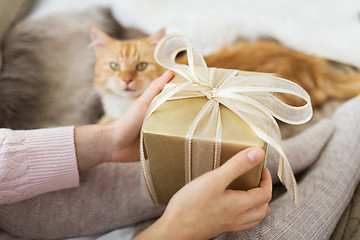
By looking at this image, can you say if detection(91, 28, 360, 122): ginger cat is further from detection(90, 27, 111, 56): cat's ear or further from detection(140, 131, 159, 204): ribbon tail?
detection(140, 131, 159, 204): ribbon tail

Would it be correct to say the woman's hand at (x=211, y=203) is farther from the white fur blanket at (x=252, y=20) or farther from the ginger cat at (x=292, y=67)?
the white fur blanket at (x=252, y=20)

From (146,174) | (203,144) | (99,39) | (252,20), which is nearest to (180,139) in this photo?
(203,144)

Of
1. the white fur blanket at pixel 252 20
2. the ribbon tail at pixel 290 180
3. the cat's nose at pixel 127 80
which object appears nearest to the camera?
the ribbon tail at pixel 290 180

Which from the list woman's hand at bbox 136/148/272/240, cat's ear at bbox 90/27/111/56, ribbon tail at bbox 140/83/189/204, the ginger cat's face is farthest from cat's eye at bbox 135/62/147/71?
woman's hand at bbox 136/148/272/240

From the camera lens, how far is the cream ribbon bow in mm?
537

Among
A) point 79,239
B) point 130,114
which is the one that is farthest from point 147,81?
point 79,239

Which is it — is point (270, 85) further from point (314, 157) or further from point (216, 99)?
point (314, 157)

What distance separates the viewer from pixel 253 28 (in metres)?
1.27

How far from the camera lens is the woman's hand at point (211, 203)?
512 millimetres

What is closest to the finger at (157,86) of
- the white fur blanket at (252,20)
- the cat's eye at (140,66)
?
the cat's eye at (140,66)

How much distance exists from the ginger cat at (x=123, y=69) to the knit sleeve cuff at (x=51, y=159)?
25 cm

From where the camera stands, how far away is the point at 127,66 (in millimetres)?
976

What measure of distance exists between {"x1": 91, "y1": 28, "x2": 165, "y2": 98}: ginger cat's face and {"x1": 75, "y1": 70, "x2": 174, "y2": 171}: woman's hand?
19cm

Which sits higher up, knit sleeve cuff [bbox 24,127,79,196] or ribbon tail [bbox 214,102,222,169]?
ribbon tail [bbox 214,102,222,169]
